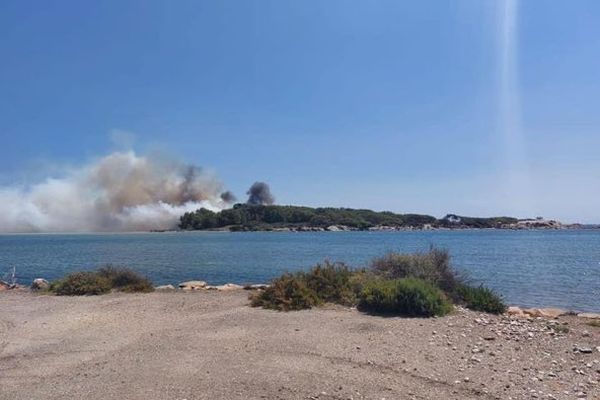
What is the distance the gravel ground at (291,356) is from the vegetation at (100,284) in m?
4.07

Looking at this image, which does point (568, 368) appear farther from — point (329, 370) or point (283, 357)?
point (283, 357)

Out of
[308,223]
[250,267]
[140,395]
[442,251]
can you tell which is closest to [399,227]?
[308,223]

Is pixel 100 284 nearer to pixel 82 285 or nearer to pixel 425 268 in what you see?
pixel 82 285

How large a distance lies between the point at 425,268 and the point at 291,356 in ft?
27.3

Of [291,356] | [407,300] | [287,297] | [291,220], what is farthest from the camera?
[291,220]

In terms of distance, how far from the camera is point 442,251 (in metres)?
18.0

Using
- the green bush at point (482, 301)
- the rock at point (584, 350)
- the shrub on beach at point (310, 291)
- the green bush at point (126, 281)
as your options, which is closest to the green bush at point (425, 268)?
the green bush at point (482, 301)

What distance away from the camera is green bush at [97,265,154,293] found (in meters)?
18.9

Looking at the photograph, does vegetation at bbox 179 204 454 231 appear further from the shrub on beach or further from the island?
the shrub on beach

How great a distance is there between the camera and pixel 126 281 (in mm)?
19484

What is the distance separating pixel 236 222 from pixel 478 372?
577 feet

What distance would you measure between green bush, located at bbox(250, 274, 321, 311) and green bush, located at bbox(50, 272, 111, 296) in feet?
20.5

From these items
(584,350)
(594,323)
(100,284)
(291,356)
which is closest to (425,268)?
(594,323)

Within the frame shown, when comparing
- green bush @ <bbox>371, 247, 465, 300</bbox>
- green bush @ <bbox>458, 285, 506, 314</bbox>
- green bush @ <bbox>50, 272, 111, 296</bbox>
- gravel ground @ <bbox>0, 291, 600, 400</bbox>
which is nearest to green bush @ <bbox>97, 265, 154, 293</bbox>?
green bush @ <bbox>50, 272, 111, 296</bbox>
